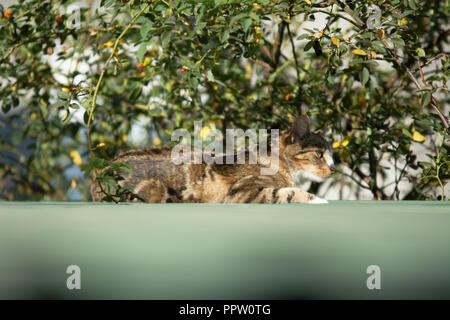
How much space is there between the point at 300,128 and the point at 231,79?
84 centimetres

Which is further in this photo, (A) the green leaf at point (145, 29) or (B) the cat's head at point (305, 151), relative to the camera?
(B) the cat's head at point (305, 151)

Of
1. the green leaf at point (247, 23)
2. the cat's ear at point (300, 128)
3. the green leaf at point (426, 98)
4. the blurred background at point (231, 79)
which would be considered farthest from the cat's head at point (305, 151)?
the green leaf at point (247, 23)

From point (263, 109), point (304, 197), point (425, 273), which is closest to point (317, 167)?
point (263, 109)

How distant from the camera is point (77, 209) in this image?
1286 mm

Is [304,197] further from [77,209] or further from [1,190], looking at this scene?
[1,190]

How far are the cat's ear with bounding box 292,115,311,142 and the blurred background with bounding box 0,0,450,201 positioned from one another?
21 cm

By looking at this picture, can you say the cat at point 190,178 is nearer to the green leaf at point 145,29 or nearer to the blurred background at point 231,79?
the blurred background at point 231,79

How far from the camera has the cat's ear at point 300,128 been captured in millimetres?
2492

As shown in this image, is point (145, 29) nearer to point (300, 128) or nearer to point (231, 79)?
point (300, 128)

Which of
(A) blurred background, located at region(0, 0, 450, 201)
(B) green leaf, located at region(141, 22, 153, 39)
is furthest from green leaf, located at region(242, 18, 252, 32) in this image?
(B) green leaf, located at region(141, 22, 153, 39)

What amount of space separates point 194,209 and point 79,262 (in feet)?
0.98

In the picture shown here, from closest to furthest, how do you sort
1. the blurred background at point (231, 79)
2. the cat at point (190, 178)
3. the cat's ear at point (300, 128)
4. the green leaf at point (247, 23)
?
the green leaf at point (247, 23), the blurred background at point (231, 79), the cat at point (190, 178), the cat's ear at point (300, 128)

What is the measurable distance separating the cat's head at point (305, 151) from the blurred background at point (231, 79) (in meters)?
0.11

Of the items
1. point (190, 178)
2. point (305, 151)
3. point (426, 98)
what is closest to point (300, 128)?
point (305, 151)
